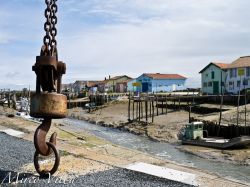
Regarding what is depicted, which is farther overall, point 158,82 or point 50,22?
point 158,82

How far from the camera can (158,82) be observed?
76688 millimetres

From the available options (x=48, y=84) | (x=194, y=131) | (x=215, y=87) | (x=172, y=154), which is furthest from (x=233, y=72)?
(x=48, y=84)

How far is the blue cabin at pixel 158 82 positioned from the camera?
250ft

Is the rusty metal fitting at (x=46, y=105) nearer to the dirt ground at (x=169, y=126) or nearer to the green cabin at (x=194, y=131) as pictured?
the dirt ground at (x=169, y=126)

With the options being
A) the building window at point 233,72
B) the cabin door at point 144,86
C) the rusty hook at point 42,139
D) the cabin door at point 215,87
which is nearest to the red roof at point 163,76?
the cabin door at point 144,86

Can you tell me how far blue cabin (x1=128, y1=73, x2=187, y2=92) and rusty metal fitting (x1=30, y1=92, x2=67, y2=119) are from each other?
68960 mm

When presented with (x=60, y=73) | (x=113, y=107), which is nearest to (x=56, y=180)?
(x=60, y=73)

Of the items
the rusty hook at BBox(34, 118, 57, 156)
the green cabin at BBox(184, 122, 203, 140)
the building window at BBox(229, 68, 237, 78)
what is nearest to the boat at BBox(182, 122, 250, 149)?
the green cabin at BBox(184, 122, 203, 140)

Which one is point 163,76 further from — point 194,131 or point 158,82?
point 194,131

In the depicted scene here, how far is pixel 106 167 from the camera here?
29.7 feet

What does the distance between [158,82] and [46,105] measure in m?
70.7

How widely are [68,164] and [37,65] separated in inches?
145

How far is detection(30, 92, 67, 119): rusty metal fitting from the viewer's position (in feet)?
21.5

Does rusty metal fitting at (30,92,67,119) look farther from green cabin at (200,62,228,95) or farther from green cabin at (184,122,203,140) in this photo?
green cabin at (200,62,228,95)
